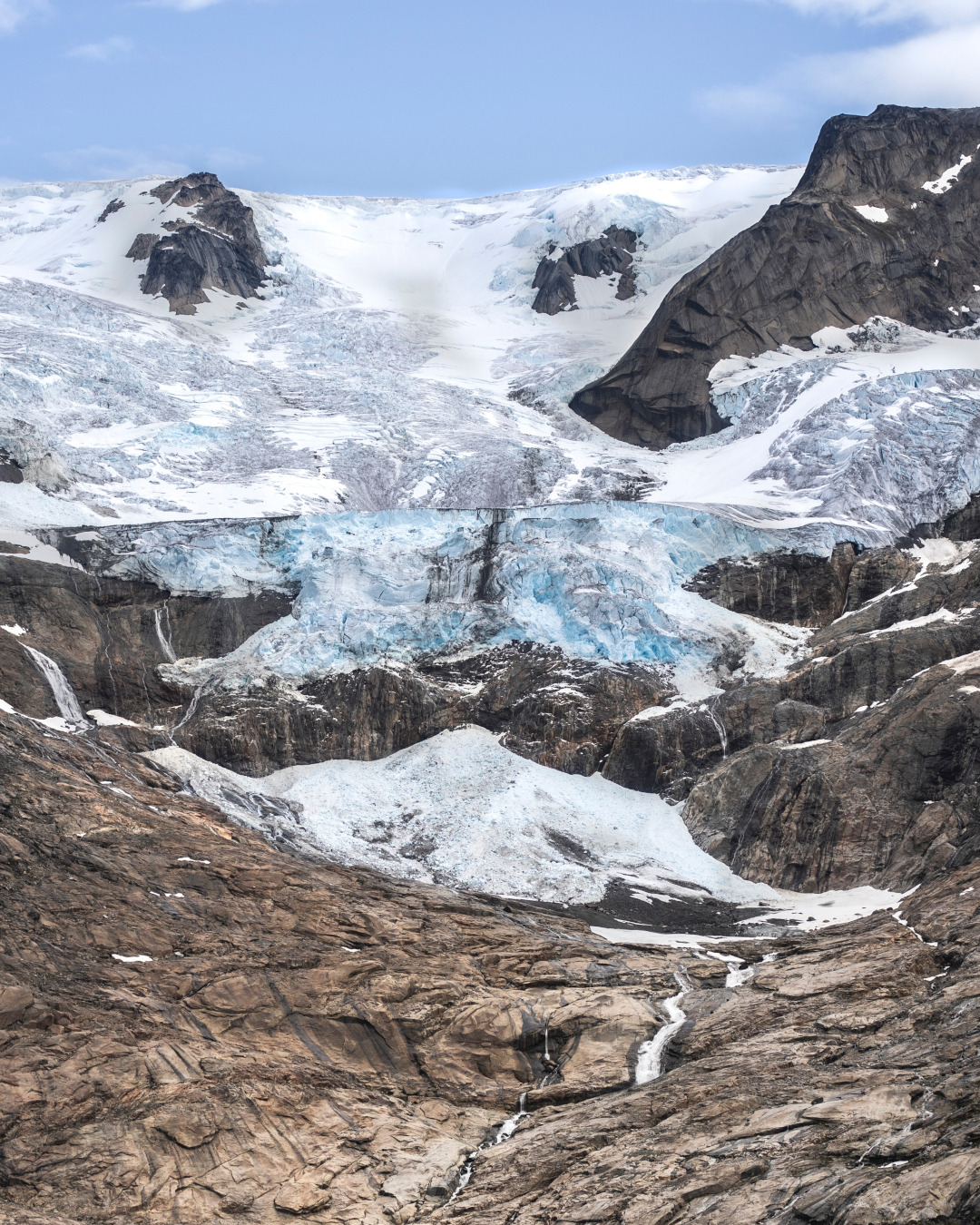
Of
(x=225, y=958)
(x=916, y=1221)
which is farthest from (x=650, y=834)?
(x=916, y=1221)

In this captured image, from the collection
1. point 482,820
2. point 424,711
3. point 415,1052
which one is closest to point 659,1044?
point 415,1052

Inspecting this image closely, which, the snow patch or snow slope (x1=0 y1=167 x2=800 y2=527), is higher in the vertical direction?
snow slope (x1=0 y1=167 x2=800 y2=527)

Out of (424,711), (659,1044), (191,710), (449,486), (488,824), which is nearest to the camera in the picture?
(659,1044)

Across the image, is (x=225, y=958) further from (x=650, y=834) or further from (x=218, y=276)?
(x=218, y=276)

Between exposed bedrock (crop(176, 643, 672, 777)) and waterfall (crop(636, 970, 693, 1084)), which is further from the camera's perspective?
exposed bedrock (crop(176, 643, 672, 777))

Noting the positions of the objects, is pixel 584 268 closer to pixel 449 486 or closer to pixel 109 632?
pixel 449 486

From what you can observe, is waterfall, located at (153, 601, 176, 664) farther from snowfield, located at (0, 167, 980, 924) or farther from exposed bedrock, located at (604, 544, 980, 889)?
exposed bedrock, located at (604, 544, 980, 889)

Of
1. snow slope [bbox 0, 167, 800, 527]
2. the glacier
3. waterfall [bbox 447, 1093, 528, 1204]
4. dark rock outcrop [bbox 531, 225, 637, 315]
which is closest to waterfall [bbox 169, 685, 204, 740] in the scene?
the glacier
